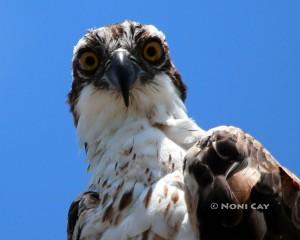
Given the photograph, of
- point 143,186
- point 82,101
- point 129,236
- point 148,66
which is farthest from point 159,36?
point 129,236

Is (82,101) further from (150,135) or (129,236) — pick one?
(129,236)

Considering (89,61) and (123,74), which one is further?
(89,61)

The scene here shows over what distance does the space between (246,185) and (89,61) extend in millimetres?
2350

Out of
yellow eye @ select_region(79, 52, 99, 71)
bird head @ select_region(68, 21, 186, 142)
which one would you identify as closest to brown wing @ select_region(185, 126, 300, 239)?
bird head @ select_region(68, 21, 186, 142)

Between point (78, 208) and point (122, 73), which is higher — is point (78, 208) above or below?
below

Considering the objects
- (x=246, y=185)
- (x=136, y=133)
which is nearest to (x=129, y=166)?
(x=136, y=133)

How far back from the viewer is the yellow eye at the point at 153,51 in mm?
6855

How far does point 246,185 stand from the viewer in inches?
202

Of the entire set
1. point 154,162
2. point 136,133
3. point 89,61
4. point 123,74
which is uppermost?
point 89,61

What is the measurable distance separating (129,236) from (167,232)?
271 millimetres

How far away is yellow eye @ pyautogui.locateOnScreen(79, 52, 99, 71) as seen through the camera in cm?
692

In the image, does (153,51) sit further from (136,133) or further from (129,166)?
(129,166)

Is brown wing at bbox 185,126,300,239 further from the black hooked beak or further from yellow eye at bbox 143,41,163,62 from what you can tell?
yellow eye at bbox 143,41,163,62
